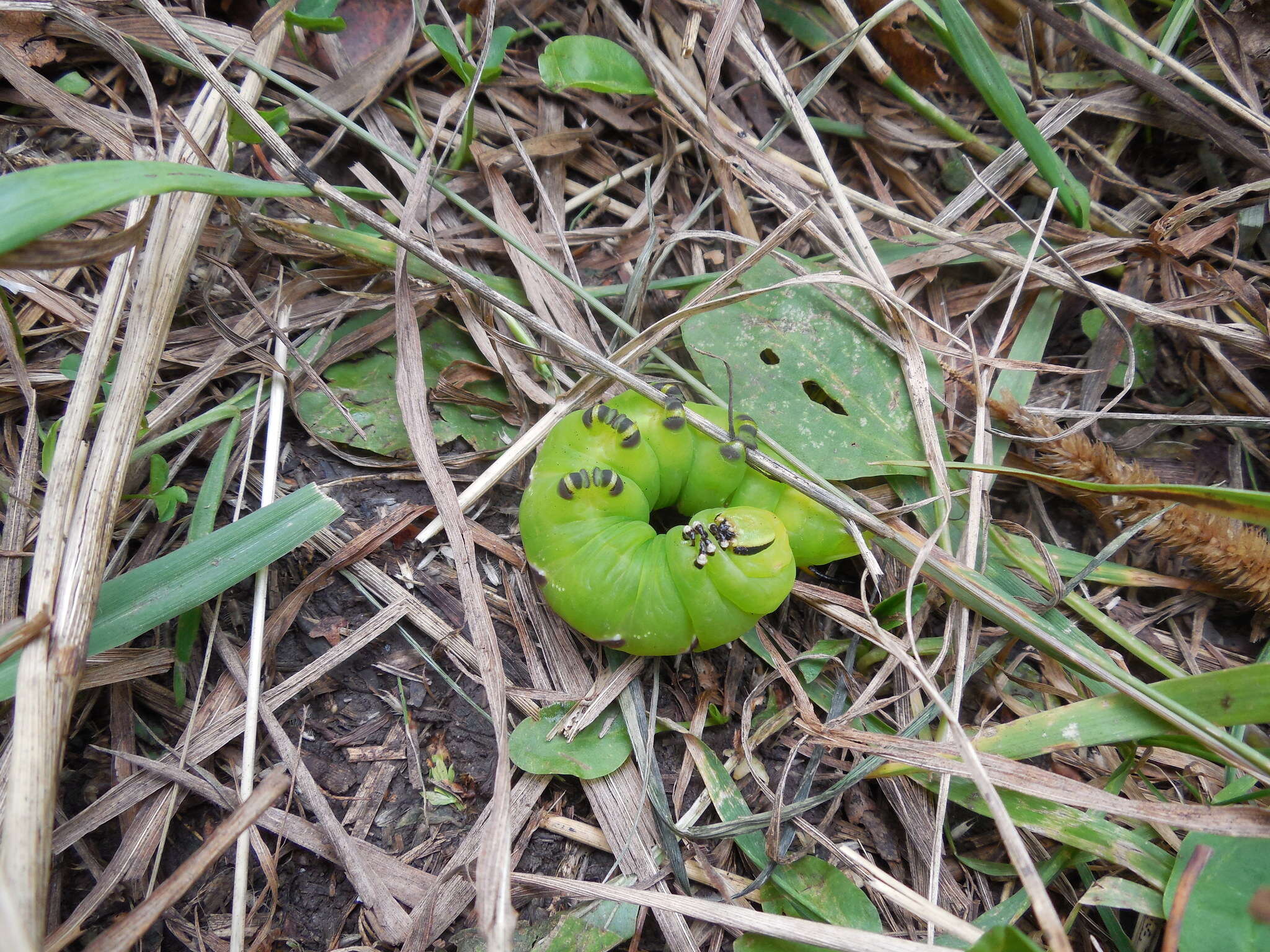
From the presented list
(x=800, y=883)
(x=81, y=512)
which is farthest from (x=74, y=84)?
(x=800, y=883)

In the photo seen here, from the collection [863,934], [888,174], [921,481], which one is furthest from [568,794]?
[888,174]

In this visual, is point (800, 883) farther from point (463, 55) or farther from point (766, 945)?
point (463, 55)

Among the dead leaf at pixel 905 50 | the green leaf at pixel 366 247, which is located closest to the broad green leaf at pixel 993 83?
the dead leaf at pixel 905 50

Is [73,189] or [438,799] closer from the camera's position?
[73,189]

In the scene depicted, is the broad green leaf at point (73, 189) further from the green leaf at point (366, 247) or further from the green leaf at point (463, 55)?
the green leaf at point (463, 55)

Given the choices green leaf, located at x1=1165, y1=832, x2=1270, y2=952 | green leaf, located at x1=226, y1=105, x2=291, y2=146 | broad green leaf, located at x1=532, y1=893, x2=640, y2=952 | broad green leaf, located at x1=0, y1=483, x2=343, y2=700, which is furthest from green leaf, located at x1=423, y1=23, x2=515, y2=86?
green leaf, located at x1=1165, y1=832, x2=1270, y2=952
